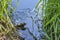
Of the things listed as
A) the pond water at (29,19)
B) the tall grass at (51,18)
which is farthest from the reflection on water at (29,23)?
the tall grass at (51,18)

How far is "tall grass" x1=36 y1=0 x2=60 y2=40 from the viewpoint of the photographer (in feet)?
4.18

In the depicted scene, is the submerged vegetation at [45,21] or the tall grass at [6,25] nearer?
the submerged vegetation at [45,21]

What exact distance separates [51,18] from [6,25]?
328mm

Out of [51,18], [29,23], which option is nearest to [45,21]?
[51,18]

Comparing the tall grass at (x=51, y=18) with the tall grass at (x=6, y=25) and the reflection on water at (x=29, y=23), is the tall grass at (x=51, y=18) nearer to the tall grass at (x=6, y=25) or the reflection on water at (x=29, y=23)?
the reflection on water at (x=29, y=23)

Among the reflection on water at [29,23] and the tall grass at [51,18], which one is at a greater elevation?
the tall grass at [51,18]

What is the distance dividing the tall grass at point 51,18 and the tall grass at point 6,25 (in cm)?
23

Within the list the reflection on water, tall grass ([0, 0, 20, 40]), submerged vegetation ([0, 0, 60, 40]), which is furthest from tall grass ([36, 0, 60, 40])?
tall grass ([0, 0, 20, 40])

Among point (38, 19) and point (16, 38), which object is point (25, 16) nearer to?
point (38, 19)

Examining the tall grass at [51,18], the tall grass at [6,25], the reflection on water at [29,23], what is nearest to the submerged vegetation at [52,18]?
the tall grass at [51,18]

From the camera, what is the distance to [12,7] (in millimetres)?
1506

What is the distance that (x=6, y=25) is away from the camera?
1444 mm

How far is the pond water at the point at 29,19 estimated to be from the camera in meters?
1.51

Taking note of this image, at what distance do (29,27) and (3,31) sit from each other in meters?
0.23
